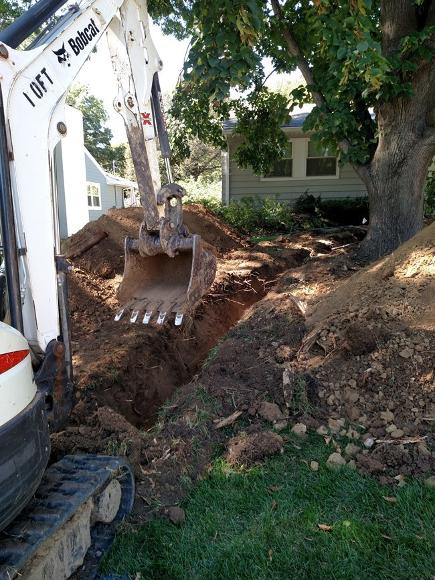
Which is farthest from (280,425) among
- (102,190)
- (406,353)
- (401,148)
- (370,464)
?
(102,190)

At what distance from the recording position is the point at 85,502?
2.95m

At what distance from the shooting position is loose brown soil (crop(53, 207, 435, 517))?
3.71 metres

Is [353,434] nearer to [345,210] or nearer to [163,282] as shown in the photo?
[163,282]

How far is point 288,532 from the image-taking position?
9.80 feet

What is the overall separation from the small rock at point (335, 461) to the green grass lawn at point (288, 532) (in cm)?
5

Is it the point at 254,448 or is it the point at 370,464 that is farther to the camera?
the point at 254,448

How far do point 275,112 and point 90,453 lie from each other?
32.7 feet

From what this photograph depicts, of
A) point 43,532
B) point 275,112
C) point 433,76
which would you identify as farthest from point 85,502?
point 275,112

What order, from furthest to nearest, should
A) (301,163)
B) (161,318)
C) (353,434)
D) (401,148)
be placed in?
(301,163) → (401,148) → (161,318) → (353,434)

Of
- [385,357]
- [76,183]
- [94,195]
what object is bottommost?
[385,357]

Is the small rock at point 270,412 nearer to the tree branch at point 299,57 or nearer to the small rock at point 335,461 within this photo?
the small rock at point 335,461

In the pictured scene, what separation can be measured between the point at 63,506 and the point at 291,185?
48.9 ft

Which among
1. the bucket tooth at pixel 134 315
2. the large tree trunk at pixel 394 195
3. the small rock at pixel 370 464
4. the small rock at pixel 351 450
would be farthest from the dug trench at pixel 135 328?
the small rock at pixel 370 464

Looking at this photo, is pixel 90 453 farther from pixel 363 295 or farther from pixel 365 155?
pixel 365 155
